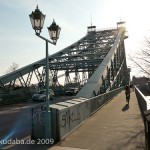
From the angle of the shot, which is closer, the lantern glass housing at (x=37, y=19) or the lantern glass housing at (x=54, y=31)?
the lantern glass housing at (x=37, y=19)

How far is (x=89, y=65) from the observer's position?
178ft

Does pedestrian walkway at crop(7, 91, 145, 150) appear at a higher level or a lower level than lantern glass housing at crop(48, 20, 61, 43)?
lower

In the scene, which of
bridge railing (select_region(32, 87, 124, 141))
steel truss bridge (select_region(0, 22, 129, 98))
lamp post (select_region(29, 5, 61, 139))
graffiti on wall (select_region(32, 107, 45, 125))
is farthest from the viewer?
steel truss bridge (select_region(0, 22, 129, 98))

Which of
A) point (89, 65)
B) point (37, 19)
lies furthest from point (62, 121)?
point (89, 65)

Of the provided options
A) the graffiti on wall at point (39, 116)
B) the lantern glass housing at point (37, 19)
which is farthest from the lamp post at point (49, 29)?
the graffiti on wall at point (39, 116)

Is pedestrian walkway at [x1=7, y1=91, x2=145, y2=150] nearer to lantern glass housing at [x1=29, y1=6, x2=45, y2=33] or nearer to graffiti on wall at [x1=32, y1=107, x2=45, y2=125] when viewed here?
A: graffiti on wall at [x1=32, y1=107, x2=45, y2=125]

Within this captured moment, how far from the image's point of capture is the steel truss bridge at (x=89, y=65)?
1031 inches

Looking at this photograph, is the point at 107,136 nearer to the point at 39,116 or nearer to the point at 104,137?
the point at 104,137

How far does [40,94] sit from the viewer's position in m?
37.2

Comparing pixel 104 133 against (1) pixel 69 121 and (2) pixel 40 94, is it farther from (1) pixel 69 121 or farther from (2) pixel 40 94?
(2) pixel 40 94

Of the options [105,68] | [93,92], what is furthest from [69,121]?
[105,68]

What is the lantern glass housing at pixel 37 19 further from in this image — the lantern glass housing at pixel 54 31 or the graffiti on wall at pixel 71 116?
the graffiti on wall at pixel 71 116

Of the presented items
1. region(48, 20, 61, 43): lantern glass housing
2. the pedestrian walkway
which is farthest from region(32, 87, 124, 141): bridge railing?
region(48, 20, 61, 43): lantern glass housing

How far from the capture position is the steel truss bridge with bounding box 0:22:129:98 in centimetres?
2619
